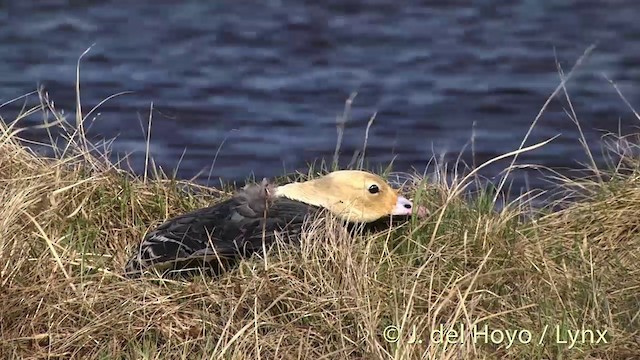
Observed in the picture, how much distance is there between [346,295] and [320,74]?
7.60m

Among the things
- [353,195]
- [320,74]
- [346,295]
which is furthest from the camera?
[320,74]

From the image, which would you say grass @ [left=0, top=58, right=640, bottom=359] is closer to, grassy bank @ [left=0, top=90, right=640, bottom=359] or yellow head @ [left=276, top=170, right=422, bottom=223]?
grassy bank @ [left=0, top=90, right=640, bottom=359]

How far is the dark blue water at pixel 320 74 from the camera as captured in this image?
10398mm

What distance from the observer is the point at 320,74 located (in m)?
12.3

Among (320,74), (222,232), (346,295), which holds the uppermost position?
(346,295)

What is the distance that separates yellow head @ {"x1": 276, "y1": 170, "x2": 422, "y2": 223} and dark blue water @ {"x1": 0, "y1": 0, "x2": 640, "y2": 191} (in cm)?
298

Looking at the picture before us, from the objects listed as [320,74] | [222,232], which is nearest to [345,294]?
[222,232]

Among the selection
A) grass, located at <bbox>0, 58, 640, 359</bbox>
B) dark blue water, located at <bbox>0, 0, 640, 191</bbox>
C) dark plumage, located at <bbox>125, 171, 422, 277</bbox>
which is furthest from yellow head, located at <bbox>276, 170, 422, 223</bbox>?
dark blue water, located at <bbox>0, 0, 640, 191</bbox>

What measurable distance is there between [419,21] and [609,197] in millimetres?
8518

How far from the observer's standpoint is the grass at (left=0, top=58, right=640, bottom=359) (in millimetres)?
4699

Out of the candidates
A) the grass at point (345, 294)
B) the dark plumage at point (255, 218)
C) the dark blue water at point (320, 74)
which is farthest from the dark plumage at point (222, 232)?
the dark blue water at point (320, 74)

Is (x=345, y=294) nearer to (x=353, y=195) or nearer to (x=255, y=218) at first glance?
(x=255, y=218)

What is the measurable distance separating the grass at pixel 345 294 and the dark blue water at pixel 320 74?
3.28 metres

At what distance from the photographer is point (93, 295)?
4965mm
